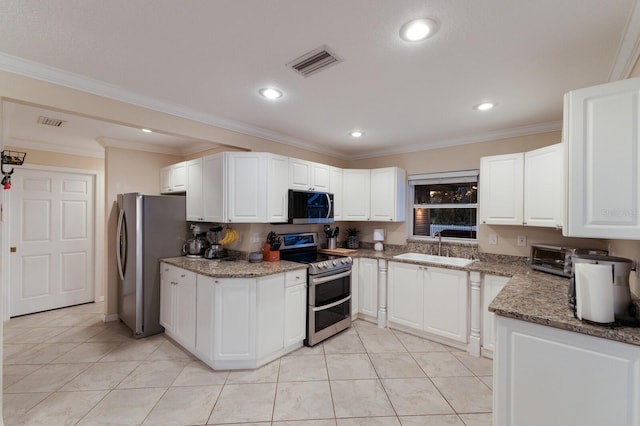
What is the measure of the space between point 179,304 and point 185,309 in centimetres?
15

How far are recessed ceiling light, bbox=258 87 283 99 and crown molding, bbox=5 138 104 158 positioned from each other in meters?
3.59

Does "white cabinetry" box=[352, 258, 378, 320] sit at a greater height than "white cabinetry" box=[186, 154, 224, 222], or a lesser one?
lesser

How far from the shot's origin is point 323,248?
419cm

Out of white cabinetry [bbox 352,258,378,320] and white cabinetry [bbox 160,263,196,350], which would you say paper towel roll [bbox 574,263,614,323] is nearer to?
white cabinetry [bbox 352,258,378,320]

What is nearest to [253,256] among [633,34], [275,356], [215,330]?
[215,330]

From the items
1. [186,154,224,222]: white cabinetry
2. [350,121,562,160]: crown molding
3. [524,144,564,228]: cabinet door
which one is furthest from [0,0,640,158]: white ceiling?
[186,154,224,222]: white cabinetry

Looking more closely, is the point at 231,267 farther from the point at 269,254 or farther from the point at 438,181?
the point at 438,181

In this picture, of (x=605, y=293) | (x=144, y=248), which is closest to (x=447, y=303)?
(x=605, y=293)

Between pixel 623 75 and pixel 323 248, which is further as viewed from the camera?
pixel 323 248

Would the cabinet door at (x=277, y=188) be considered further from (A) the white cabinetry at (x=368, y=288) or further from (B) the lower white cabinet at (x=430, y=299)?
Answer: (B) the lower white cabinet at (x=430, y=299)

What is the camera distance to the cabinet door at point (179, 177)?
3652mm

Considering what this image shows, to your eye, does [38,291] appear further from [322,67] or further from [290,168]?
[322,67]

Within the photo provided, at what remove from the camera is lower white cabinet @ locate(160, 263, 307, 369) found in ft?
8.52

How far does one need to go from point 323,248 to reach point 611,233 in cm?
316
